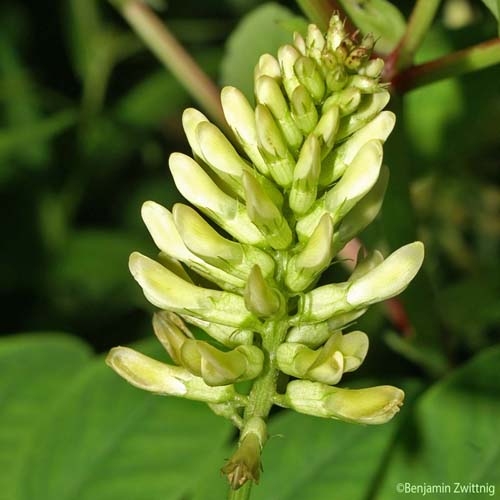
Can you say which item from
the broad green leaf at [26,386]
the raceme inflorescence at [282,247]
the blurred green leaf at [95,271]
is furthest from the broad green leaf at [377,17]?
the blurred green leaf at [95,271]

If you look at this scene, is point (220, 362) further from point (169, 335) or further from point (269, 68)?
point (269, 68)

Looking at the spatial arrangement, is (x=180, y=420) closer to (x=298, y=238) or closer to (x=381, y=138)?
(x=298, y=238)

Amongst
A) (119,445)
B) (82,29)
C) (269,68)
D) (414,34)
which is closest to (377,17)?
(414,34)

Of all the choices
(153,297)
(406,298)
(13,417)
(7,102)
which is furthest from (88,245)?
(153,297)

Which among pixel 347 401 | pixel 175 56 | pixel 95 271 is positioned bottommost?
pixel 95 271

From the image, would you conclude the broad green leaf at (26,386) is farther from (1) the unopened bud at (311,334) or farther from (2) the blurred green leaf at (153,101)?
(2) the blurred green leaf at (153,101)
